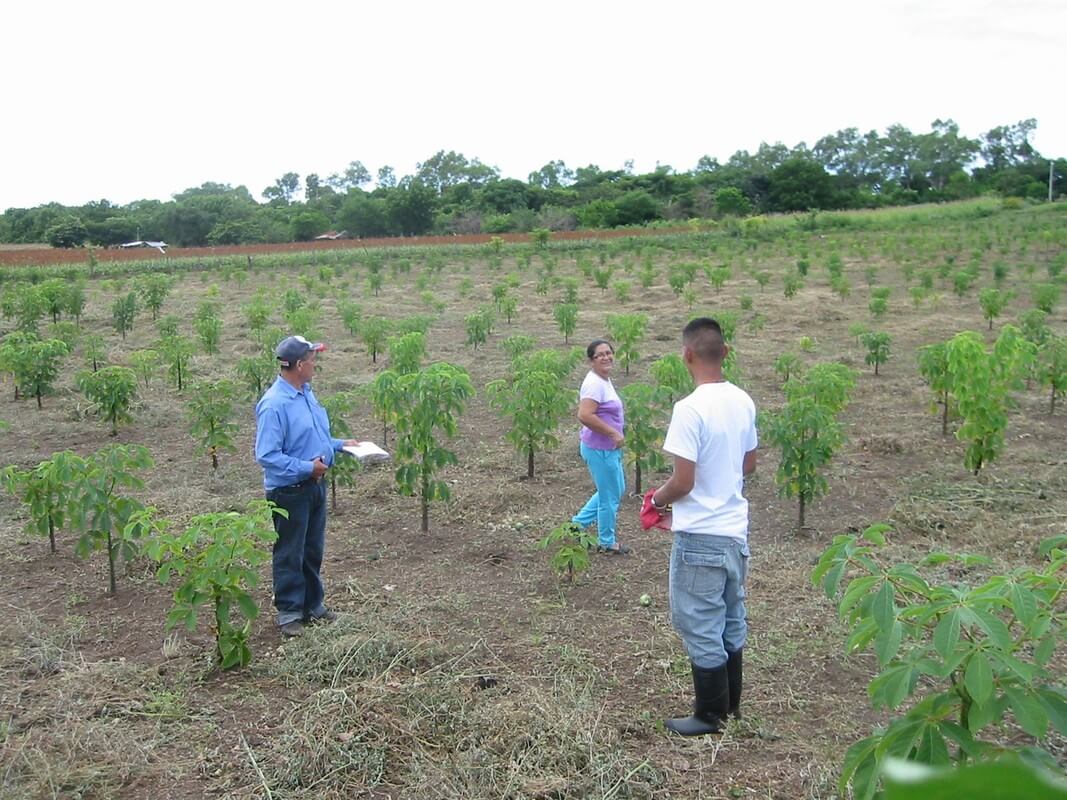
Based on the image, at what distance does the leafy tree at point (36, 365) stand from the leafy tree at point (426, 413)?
5.93 meters

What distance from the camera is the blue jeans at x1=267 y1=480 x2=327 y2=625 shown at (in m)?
4.68

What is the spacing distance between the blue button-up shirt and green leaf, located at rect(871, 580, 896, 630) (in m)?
2.96

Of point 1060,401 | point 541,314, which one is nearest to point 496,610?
point 1060,401

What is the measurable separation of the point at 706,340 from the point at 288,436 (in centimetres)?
225

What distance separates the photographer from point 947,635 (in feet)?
7.07

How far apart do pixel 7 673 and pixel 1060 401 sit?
1023cm

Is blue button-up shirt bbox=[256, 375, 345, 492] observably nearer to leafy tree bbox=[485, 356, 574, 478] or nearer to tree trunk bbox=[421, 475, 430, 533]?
tree trunk bbox=[421, 475, 430, 533]

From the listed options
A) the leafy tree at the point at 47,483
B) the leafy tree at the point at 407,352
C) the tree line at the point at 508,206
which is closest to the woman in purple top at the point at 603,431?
the leafy tree at the point at 47,483

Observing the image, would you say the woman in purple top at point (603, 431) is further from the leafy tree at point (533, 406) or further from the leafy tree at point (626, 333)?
the leafy tree at point (626, 333)

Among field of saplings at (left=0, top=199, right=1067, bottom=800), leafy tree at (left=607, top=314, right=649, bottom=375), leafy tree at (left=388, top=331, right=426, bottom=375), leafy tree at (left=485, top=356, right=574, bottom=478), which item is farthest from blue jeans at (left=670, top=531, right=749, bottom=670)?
leafy tree at (left=607, top=314, right=649, bottom=375)

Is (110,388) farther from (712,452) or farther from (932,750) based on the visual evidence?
(932,750)

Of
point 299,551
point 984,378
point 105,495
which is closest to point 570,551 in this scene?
point 299,551

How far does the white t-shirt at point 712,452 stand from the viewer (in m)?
3.51

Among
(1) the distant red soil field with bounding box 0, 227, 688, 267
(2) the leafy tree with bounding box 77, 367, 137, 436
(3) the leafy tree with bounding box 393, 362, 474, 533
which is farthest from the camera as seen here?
(1) the distant red soil field with bounding box 0, 227, 688, 267
